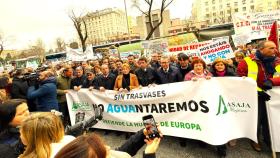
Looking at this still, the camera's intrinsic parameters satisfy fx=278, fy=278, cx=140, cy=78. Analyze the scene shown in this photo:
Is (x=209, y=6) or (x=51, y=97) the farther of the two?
(x=209, y=6)

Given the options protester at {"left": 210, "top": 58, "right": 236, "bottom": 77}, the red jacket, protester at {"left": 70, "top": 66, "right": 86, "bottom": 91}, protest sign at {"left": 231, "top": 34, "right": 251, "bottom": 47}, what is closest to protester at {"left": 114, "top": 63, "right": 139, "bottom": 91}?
protester at {"left": 70, "top": 66, "right": 86, "bottom": 91}

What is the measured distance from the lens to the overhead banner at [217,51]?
643 centimetres

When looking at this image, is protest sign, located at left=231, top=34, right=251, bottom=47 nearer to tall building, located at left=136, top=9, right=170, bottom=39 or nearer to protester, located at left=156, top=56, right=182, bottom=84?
protester, located at left=156, top=56, right=182, bottom=84

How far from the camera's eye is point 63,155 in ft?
4.61

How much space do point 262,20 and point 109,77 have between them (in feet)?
23.4

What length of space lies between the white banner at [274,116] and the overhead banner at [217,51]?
2325 millimetres

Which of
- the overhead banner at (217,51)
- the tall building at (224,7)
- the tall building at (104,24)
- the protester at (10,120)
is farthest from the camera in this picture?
the tall building at (104,24)

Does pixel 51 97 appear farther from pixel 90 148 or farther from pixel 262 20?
pixel 262 20

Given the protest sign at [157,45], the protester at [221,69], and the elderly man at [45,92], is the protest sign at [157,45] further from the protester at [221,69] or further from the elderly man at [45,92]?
the elderly man at [45,92]

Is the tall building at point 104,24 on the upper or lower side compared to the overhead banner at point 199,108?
upper

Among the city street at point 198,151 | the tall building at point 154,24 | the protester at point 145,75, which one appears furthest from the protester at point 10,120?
the tall building at point 154,24

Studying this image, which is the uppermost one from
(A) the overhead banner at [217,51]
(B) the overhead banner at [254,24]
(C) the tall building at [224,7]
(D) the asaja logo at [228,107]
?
(C) the tall building at [224,7]

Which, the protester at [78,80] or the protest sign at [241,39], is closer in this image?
the protester at [78,80]

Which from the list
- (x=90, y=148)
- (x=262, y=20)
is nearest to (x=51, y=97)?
(x=90, y=148)
